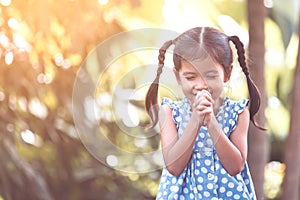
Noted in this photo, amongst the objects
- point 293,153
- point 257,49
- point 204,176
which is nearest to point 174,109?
point 204,176

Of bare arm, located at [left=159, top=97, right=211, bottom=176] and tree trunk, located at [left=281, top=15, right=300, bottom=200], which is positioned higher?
tree trunk, located at [left=281, top=15, right=300, bottom=200]

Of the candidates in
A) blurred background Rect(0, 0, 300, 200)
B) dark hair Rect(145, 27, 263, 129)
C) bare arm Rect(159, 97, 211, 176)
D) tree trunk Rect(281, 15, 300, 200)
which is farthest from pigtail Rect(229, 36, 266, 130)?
tree trunk Rect(281, 15, 300, 200)

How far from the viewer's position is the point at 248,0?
2557 millimetres

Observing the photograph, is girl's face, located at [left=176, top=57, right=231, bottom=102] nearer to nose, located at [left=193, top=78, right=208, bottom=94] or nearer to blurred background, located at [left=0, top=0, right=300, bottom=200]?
nose, located at [left=193, top=78, right=208, bottom=94]

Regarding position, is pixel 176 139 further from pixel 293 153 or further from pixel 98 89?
pixel 293 153

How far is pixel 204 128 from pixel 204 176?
5.1 inches

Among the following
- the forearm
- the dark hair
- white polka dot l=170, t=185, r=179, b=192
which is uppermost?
the dark hair

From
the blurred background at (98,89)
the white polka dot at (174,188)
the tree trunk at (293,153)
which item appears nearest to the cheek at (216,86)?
the white polka dot at (174,188)

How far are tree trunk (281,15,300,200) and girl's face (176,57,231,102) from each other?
0.88 metres

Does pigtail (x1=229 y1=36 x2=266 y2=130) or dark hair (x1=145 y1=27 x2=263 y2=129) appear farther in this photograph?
pigtail (x1=229 y1=36 x2=266 y2=130)

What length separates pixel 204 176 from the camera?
1.80m

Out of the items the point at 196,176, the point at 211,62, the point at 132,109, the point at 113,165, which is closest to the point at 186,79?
the point at 211,62

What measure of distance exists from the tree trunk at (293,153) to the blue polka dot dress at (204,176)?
32.0 inches

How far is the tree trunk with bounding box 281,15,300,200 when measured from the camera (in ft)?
8.57
